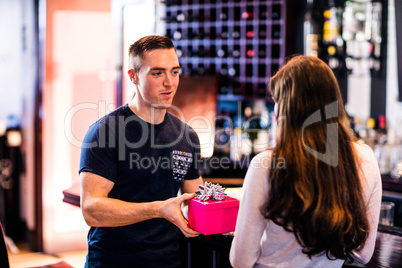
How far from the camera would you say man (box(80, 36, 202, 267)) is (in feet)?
5.52

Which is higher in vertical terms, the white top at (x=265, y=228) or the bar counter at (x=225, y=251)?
the white top at (x=265, y=228)

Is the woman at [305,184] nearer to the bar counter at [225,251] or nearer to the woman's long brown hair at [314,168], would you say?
the woman's long brown hair at [314,168]

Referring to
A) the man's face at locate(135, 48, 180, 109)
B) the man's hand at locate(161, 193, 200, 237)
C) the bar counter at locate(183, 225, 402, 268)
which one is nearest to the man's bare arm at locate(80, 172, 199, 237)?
the man's hand at locate(161, 193, 200, 237)

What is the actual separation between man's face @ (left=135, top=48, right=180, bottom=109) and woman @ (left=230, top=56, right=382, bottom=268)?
626mm

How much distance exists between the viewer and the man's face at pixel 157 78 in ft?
6.15

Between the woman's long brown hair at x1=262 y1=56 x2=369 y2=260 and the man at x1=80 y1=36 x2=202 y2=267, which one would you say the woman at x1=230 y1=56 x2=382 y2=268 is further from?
the man at x1=80 y1=36 x2=202 y2=267

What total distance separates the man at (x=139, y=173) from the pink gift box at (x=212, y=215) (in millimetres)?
51

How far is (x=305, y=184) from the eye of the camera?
1.29m

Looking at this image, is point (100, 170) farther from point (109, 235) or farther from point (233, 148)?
point (233, 148)

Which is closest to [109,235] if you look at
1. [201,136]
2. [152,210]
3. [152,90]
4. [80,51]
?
[152,210]

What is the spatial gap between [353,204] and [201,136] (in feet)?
8.55

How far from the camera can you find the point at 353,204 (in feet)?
4.43

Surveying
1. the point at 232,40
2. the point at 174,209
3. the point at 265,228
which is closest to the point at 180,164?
the point at 174,209

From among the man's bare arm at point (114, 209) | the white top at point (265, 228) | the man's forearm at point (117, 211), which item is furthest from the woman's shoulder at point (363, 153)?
the man's forearm at point (117, 211)
